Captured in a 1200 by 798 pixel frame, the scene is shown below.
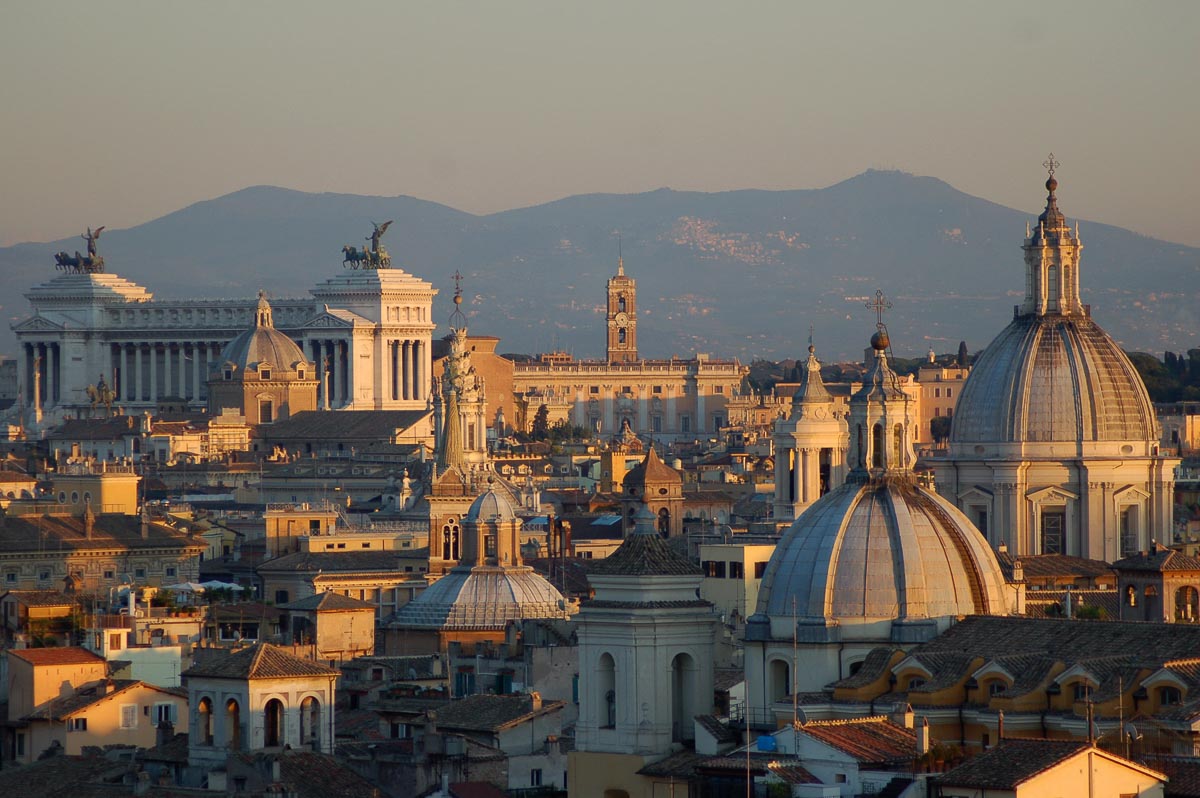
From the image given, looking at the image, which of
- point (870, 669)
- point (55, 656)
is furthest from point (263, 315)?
point (870, 669)

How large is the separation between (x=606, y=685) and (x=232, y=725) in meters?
6.92

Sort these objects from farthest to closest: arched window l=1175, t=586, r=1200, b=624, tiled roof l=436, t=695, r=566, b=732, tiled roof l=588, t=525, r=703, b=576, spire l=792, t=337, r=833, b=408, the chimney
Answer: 1. spire l=792, t=337, r=833, b=408
2. arched window l=1175, t=586, r=1200, b=624
3. tiled roof l=436, t=695, r=566, b=732
4. tiled roof l=588, t=525, r=703, b=576
5. the chimney

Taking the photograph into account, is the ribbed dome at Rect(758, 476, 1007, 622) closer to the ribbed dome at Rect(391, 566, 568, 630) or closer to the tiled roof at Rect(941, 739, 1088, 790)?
the tiled roof at Rect(941, 739, 1088, 790)

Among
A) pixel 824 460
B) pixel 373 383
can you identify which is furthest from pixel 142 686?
pixel 373 383

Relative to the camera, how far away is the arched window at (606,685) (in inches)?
1836

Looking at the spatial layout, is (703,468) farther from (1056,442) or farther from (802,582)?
(802,582)

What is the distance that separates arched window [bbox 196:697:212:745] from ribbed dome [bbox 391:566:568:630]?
19.2 m

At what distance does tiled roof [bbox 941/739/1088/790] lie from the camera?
125 ft

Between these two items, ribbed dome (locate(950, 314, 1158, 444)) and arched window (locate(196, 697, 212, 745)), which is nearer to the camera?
arched window (locate(196, 697, 212, 745))

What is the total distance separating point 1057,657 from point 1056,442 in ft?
131

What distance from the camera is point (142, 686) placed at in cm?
5688

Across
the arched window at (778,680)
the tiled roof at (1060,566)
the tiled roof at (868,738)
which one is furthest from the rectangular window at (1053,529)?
the tiled roof at (868,738)

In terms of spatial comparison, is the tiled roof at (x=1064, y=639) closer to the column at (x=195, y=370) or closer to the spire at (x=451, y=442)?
the spire at (x=451, y=442)

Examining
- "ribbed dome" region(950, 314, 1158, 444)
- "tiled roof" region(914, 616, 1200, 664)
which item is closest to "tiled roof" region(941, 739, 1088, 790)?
"tiled roof" region(914, 616, 1200, 664)
